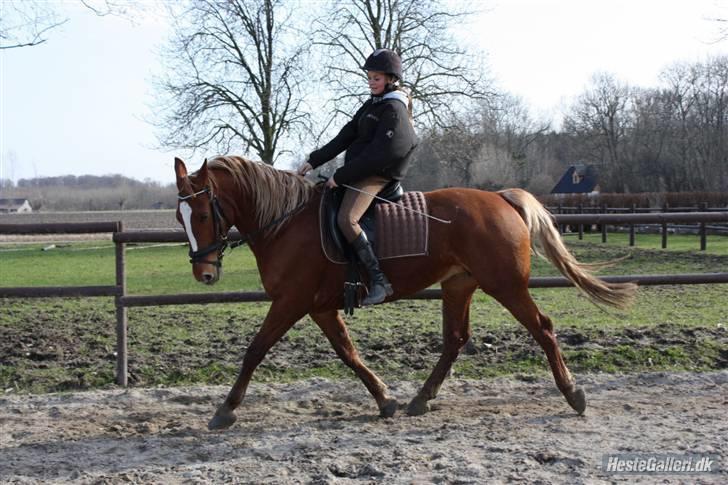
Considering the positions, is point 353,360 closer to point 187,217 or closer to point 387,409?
point 387,409

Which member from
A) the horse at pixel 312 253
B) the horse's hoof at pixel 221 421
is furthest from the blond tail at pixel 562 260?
the horse's hoof at pixel 221 421

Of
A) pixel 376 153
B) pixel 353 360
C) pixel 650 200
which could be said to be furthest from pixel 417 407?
pixel 650 200

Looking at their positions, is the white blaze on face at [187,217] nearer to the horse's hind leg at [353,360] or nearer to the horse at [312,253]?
the horse at [312,253]

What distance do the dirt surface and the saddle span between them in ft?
3.46

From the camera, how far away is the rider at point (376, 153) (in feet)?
17.0

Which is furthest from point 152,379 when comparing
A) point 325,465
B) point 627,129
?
point 627,129

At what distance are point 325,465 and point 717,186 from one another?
57121 mm

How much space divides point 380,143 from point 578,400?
2.39m

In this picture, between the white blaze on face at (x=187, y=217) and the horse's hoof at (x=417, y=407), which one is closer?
the white blaze on face at (x=187, y=217)

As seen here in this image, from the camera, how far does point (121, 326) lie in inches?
260

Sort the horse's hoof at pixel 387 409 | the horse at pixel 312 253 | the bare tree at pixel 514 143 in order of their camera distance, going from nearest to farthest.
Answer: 1. the horse at pixel 312 253
2. the horse's hoof at pixel 387 409
3. the bare tree at pixel 514 143

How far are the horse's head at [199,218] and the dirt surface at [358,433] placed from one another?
1193 mm

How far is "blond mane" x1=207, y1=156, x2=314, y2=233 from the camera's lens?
531 cm

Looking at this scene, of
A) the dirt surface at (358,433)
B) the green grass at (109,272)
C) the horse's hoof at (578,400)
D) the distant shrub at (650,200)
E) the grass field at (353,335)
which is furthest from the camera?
the distant shrub at (650,200)
